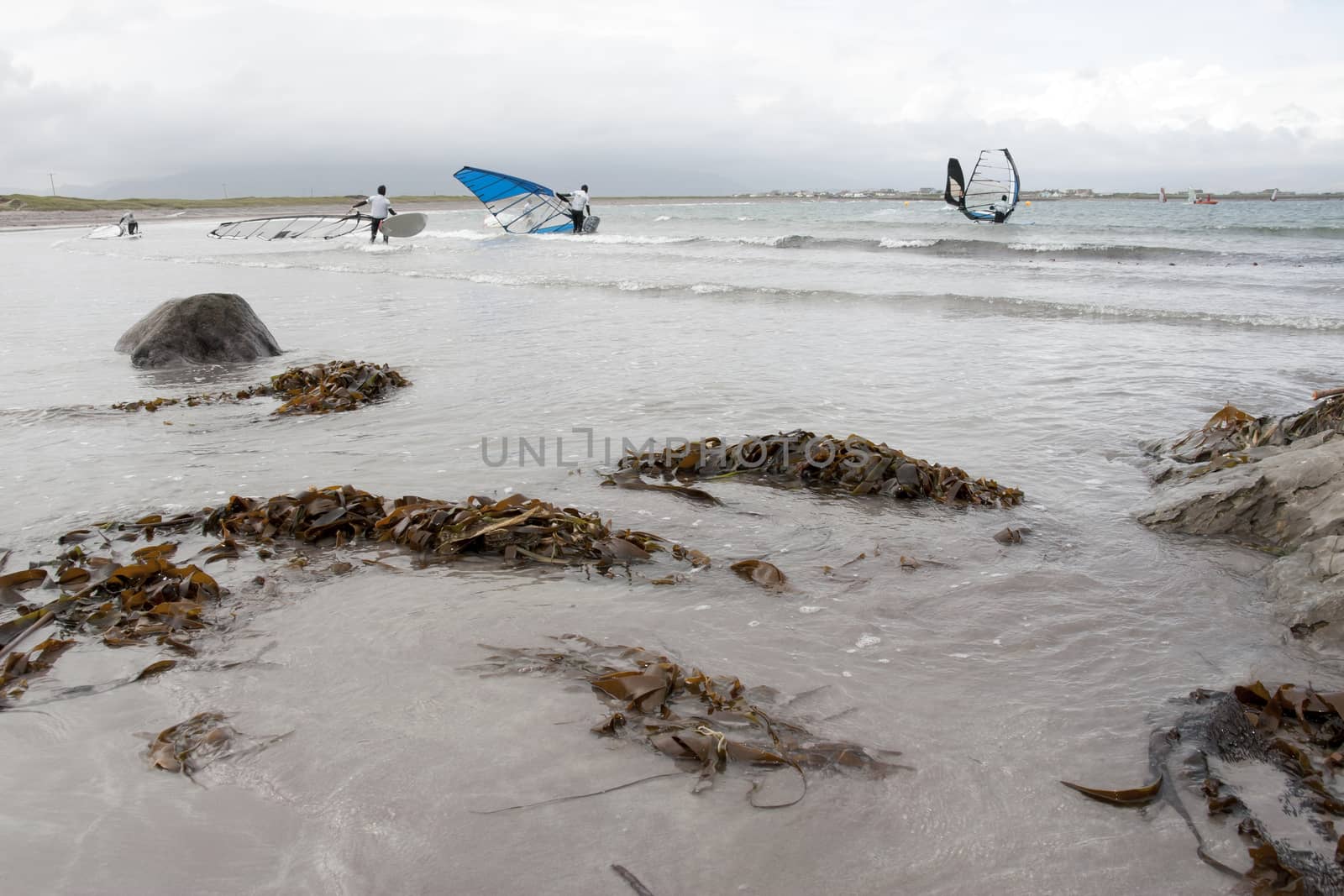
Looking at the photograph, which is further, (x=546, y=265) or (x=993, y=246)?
(x=993, y=246)

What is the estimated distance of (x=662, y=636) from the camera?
3.08 meters

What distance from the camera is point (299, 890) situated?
1837 millimetres

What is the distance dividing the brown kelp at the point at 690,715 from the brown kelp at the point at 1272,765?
0.71 metres

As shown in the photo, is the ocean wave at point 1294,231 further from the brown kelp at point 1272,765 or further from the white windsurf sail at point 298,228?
the brown kelp at point 1272,765

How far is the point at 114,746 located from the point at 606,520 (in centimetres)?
233

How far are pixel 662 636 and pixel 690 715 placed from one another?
0.56 metres

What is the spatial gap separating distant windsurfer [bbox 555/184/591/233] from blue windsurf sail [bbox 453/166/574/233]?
62 cm

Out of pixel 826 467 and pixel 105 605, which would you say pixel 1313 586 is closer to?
pixel 826 467

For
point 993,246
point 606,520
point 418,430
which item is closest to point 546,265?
point 993,246

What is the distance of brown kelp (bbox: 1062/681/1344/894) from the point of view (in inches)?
75.9

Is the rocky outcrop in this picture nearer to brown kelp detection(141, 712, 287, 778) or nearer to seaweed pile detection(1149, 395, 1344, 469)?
seaweed pile detection(1149, 395, 1344, 469)

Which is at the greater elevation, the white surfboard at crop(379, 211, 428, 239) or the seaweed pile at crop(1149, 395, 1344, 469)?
the white surfboard at crop(379, 211, 428, 239)

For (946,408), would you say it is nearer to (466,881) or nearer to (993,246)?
(466,881)

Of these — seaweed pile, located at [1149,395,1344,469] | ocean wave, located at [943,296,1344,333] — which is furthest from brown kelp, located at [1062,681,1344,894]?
ocean wave, located at [943,296,1344,333]
